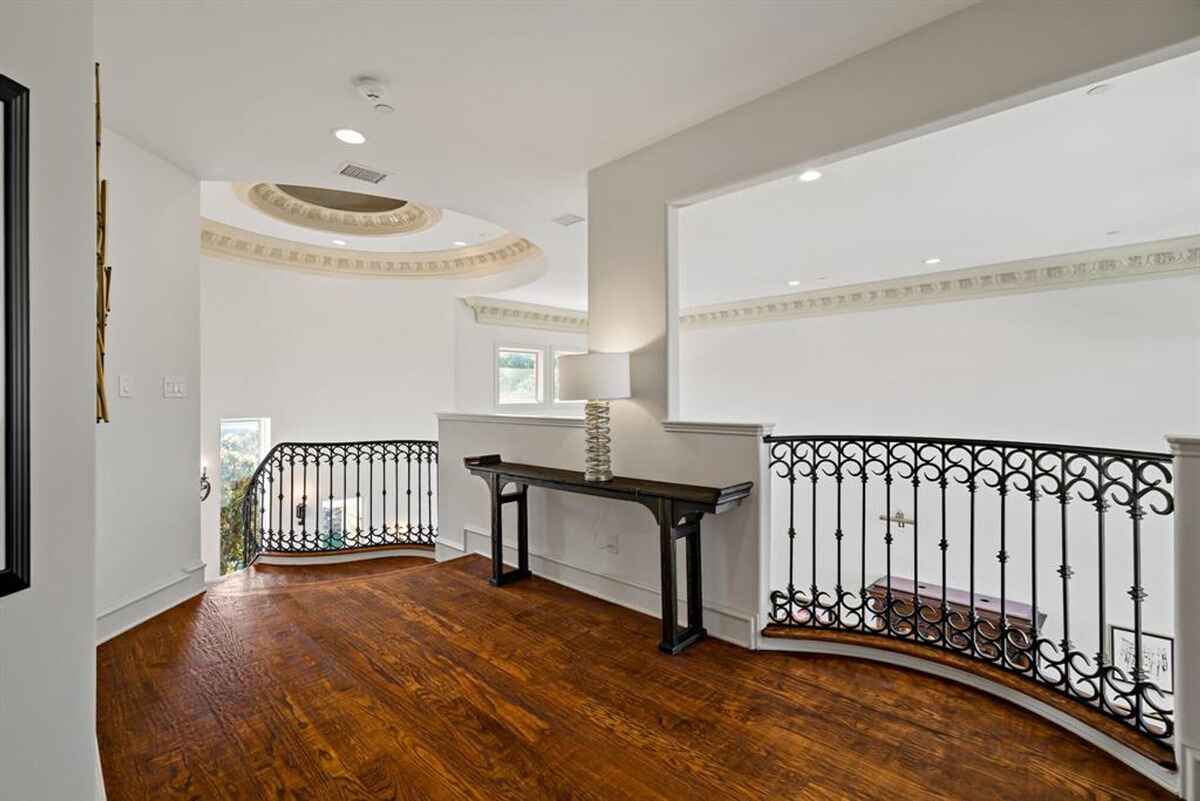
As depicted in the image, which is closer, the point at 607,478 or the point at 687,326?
the point at 607,478

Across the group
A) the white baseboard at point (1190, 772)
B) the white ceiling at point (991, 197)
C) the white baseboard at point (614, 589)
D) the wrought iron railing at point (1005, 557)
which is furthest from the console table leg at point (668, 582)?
the white ceiling at point (991, 197)

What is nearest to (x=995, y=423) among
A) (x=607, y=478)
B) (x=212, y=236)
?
(x=607, y=478)

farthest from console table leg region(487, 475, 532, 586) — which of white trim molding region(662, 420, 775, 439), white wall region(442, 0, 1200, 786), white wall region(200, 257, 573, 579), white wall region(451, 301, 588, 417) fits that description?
white wall region(200, 257, 573, 579)

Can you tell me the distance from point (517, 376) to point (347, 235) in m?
3.30

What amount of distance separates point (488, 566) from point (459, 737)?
6.99ft

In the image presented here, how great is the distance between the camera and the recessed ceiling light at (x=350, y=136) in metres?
3.16

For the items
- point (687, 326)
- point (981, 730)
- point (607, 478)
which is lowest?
point (981, 730)

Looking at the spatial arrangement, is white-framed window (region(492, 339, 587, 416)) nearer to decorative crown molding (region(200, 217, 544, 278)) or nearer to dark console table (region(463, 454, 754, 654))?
decorative crown molding (region(200, 217, 544, 278))

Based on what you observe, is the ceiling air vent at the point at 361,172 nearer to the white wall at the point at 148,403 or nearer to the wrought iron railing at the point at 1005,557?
the white wall at the point at 148,403

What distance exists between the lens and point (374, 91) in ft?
8.85

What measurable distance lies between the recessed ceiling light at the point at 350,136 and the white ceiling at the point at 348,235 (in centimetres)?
194

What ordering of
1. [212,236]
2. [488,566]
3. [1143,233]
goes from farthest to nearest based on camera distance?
[212,236] < [1143,233] < [488,566]

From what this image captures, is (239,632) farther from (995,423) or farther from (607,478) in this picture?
(995,423)

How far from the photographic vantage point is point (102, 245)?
5.76 feet
